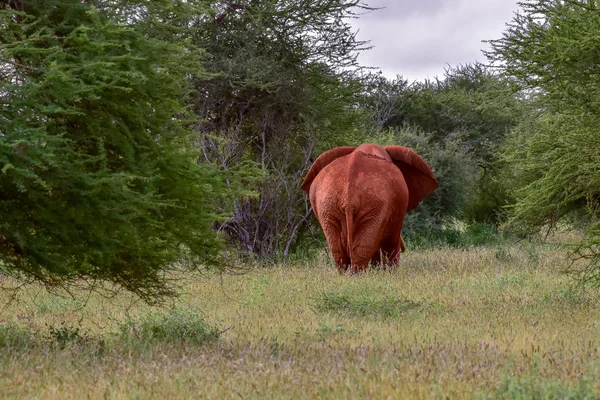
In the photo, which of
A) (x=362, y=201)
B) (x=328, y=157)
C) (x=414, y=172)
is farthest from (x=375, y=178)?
(x=414, y=172)

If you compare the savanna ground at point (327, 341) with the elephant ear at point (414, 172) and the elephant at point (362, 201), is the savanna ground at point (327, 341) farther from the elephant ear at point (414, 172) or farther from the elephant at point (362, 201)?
the elephant ear at point (414, 172)

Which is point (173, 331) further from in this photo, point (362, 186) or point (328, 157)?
point (328, 157)

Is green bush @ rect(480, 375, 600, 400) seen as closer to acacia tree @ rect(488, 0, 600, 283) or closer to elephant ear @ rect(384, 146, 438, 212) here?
acacia tree @ rect(488, 0, 600, 283)

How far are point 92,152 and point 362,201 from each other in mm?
6946

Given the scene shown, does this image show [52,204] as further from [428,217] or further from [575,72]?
[428,217]

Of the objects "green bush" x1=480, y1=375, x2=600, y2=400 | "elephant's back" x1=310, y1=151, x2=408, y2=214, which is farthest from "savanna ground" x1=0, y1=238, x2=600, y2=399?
"elephant's back" x1=310, y1=151, x2=408, y2=214

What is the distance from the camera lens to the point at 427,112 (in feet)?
126

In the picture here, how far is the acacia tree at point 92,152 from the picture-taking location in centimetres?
701

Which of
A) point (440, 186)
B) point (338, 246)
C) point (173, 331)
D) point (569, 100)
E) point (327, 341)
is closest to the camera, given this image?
point (327, 341)

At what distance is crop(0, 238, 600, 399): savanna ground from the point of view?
5219 millimetres

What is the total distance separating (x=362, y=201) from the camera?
14.0 m

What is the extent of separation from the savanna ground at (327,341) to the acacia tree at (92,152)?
34.7 inches

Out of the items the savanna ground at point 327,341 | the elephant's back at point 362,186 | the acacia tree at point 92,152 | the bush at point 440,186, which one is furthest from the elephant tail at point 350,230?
the bush at point 440,186

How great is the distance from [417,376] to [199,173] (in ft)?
12.4
